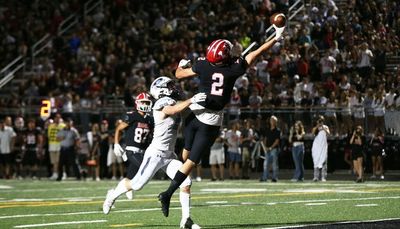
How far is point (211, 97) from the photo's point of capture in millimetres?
11500

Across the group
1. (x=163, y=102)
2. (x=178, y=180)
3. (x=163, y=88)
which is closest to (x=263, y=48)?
(x=163, y=102)

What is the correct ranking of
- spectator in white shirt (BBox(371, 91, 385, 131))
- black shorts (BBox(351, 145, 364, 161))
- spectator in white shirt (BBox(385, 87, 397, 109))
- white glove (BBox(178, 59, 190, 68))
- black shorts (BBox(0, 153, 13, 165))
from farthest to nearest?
1. black shorts (BBox(0, 153, 13, 165))
2. spectator in white shirt (BBox(371, 91, 385, 131))
3. spectator in white shirt (BBox(385, 87, 397, 109))
4. black shorts (BBox(351, 145, 364, 161))
5. white glove (BBox(178, 59, 190, 68))

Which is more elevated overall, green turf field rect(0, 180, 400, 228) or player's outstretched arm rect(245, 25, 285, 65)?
player's outstretched arm rect(245, 25, 285, 65)

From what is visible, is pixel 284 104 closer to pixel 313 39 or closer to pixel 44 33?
pixel 313 39

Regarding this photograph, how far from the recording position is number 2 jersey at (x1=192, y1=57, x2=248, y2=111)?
37.7ft

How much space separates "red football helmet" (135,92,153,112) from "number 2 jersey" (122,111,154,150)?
0.54 metres

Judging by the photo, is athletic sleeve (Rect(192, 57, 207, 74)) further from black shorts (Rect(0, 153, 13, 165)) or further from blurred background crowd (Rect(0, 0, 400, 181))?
black shorts (Rect(0, 153, 13, 165))

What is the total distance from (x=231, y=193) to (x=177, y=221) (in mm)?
6412

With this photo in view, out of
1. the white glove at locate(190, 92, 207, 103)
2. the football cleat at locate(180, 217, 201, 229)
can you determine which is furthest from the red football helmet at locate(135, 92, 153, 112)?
the football cleat at locate(180, 217, 201, 229)

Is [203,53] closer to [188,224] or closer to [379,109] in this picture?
[379,109]

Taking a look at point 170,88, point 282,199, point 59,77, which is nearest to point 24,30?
point 59,77

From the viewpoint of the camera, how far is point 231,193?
18656 mm

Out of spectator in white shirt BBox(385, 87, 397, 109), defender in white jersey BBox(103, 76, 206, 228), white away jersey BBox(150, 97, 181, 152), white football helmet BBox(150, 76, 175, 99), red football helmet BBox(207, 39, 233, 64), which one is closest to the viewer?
red football helmet BBox(207, 39, 233, 64)

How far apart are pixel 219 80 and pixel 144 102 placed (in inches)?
157
